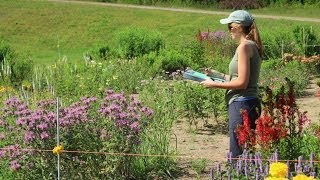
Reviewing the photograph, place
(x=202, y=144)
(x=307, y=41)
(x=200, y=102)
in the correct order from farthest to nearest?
(x=307, y=41) → (x=200, y=102) → (x=202, y=144)

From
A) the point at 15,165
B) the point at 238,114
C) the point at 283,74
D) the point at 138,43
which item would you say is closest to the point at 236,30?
the point at 238,114

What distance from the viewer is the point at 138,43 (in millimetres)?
18016

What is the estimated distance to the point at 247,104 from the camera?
5.71m

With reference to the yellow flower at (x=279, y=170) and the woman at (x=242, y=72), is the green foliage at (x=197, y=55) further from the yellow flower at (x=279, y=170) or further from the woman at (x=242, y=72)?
the yellow flower at (x=279, y=170)

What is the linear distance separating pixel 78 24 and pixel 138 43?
878cm

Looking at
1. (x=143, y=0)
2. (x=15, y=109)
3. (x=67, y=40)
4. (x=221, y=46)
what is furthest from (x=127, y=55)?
(x=143, y=0)

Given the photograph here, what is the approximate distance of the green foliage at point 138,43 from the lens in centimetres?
1791

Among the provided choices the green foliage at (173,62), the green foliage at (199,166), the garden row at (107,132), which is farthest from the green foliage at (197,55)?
the green foliage at (199,166)

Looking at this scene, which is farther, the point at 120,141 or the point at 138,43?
the point at 138,43

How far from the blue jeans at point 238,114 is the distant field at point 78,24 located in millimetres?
16329

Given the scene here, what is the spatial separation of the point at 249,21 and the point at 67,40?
1928 cm

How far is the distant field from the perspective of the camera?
23.8 metres

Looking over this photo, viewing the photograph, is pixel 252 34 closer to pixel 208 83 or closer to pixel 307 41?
pixel 208 83

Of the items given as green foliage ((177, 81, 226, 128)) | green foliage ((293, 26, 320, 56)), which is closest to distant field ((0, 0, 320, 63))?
green foliage ((293, 26, 320, 56))
